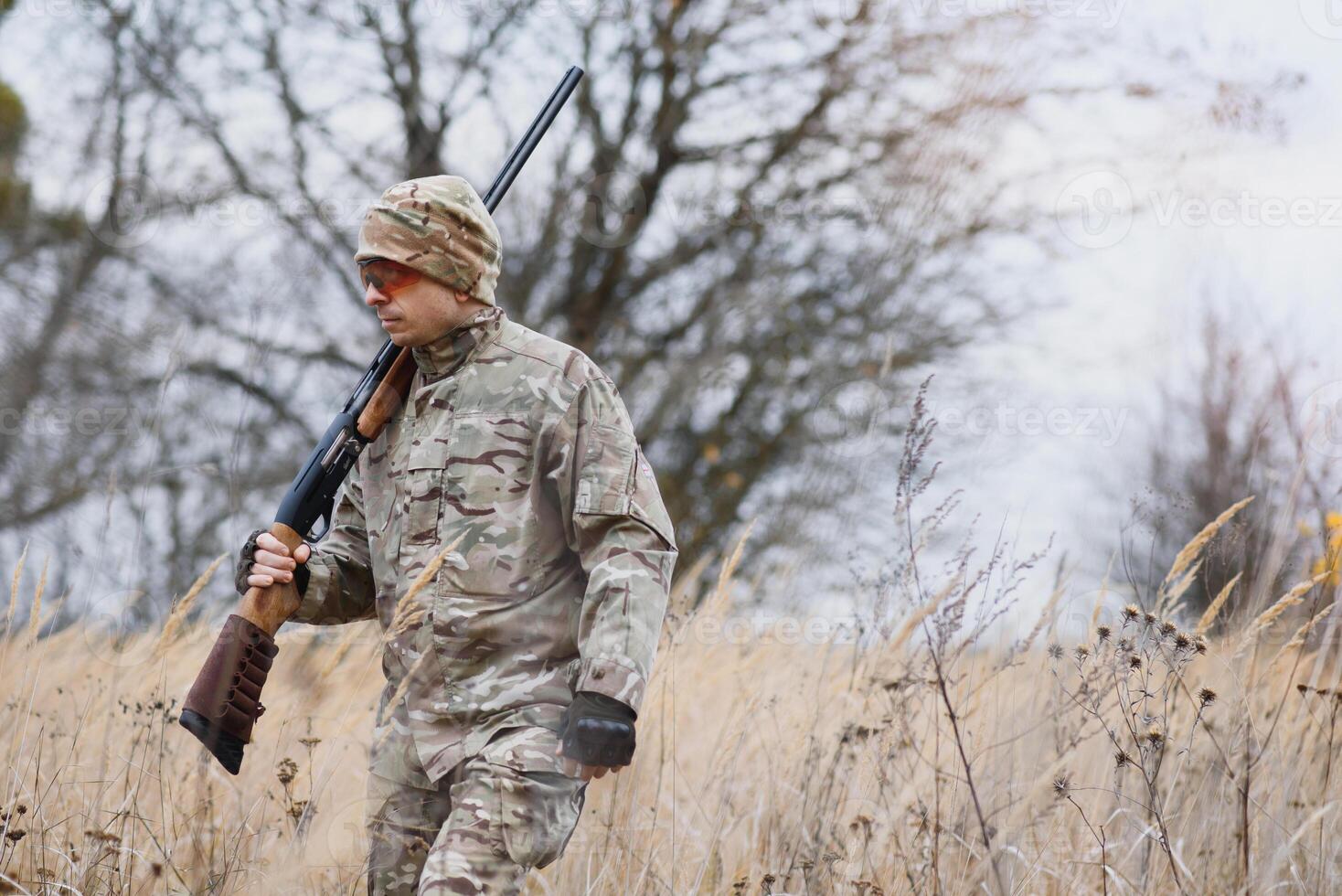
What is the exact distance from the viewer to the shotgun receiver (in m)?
2.66

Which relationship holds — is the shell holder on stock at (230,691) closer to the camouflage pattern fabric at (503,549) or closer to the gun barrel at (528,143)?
the camouflage pattern fabric at (503,549)

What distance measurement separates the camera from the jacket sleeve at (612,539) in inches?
93.8

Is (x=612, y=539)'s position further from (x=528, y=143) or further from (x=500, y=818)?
(x=528, y=143)

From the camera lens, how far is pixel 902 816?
10.9 feet

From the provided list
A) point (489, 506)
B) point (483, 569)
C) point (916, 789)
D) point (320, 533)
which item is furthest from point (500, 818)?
point (916, 789)

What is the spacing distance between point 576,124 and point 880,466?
382 cm

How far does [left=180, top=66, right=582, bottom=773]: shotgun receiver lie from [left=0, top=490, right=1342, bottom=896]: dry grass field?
0.19m

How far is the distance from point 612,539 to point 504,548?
0.78 feet

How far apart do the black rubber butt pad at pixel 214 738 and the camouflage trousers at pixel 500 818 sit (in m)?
0.41

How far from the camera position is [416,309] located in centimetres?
275

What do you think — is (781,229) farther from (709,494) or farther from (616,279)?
(709,494)

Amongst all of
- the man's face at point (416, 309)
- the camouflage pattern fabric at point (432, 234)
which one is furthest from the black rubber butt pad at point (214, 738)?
the camouflage pattern fabric at point (432, 234)

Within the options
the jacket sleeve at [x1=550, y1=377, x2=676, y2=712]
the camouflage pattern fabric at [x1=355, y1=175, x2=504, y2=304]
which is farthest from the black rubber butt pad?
the camouflage pattern fabric at [x1=355, y1=175, x2=504, y2=304]

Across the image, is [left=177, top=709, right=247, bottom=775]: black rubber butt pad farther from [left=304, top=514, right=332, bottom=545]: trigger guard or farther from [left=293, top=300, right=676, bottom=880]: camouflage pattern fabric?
[left=304, top=514, right=332, bottom=545]: trigger guard
